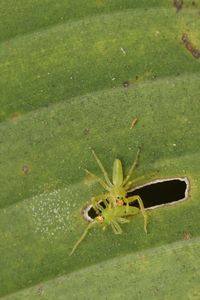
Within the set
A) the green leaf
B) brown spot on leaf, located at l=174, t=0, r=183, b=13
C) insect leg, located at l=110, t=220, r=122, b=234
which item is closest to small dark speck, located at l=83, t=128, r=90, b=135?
the green leaf

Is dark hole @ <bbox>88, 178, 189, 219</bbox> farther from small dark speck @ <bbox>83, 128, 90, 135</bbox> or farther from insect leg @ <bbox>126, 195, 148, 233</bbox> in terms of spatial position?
small dark speck @ <bbox>83, 128, 90, 135</bbox>

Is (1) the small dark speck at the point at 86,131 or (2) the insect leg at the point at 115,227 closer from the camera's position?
(2) the insect leg at the point at 115,227

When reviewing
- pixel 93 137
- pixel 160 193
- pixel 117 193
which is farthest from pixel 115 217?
pixel 93 137

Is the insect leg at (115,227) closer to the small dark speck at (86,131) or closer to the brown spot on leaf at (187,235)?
the brown spot on leaf at (187,235)

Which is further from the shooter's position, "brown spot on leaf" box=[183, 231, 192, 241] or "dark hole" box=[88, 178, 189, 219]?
"dark hole" box=[88, 178, 189, 219]

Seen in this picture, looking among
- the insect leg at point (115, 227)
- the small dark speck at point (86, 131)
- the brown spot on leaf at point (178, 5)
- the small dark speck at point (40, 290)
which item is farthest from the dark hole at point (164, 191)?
the brown spot on leaf at point (178, 5)


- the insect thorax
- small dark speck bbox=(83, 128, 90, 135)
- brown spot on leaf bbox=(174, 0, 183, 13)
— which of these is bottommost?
the insect thorax

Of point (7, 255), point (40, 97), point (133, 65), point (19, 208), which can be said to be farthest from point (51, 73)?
point (7, 255)

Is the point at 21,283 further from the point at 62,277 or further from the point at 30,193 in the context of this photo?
the point at 30,193
